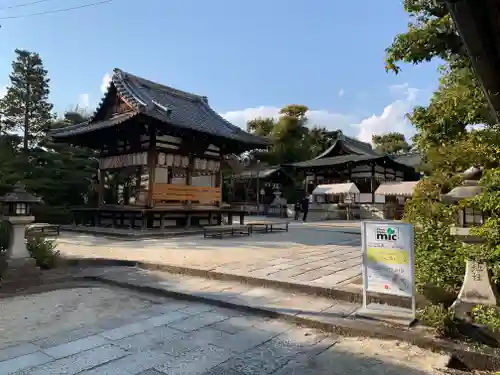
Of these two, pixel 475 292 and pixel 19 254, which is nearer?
pixel 475 292

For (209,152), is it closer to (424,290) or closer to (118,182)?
(118,182)

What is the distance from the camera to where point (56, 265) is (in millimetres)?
6805

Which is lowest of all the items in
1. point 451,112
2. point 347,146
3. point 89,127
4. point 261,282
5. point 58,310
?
point 58,310

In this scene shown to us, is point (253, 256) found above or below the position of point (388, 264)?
below

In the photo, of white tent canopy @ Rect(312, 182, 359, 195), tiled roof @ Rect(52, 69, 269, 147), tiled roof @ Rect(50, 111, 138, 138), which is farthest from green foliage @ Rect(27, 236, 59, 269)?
white tent canopy @ Rect(312, 182, 359, 195)

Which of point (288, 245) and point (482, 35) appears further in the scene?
point (288, 245)

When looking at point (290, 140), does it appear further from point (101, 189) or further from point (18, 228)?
point (18, 228)

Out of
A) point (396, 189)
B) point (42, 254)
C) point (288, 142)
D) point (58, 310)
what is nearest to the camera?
→ point (58, 310)

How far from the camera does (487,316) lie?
3.38 meters

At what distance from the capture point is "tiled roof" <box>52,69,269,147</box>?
13.2m

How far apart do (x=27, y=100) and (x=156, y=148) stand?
10.4 m

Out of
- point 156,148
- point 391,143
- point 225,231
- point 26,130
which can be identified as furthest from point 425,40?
point 391,143

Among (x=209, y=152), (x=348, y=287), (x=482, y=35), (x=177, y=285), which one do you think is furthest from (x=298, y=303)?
(x=209, y=152)

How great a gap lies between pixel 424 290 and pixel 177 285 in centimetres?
358
